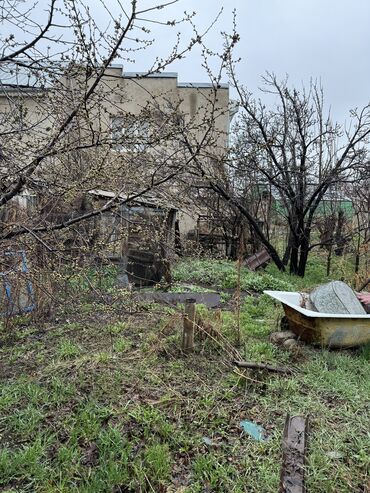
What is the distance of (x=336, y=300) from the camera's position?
194 inches

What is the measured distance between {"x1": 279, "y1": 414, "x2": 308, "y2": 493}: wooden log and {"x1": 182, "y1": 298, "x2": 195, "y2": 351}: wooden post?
4.42ft

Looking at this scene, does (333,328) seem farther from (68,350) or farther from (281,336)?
(68,350)

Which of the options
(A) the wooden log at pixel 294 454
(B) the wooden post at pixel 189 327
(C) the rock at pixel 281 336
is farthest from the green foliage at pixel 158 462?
(C) the rock at pixel 281 336

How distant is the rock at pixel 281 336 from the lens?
4773 millimetres

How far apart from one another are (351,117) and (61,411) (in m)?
9.79

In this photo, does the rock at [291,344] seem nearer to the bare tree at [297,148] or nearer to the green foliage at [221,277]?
the green foliage at [221,277]

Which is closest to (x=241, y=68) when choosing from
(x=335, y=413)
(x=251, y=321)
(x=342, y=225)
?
(x=342, y=225)

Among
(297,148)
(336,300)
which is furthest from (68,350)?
(297,148)

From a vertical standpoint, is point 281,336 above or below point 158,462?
above

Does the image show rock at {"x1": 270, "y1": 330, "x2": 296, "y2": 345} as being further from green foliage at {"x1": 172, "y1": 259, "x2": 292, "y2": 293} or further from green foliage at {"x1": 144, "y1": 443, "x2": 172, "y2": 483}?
green foliage at {"x1": 172, "y1": 259, "x2": 292, "y2": 293}

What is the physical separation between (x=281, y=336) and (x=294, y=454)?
2.17m

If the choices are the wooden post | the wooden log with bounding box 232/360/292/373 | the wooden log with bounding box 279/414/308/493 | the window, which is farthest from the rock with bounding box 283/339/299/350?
the window

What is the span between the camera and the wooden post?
161 inches

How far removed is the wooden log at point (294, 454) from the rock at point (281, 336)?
168 cm
